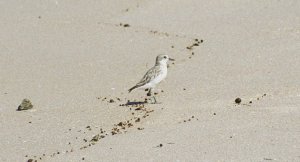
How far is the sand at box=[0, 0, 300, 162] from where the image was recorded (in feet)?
43.7

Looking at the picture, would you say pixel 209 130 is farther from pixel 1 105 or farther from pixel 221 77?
pixel 1 105

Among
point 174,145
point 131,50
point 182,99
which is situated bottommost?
point 174,145

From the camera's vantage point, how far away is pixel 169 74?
1988cm

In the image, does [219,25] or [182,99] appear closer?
[182,99]

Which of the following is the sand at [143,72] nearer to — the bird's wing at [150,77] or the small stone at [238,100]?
the small stone at [238,100]

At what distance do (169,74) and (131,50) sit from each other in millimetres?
2827

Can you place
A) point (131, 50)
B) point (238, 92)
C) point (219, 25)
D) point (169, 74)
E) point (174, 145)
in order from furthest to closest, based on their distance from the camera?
point (219, 25)
point (131, 50)
point (169, 74)
point (238, 92)
point (174, 145)

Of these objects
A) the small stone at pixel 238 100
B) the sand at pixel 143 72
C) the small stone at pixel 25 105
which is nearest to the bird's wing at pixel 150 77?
the sand at pixel 143 72

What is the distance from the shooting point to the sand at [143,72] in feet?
43.7

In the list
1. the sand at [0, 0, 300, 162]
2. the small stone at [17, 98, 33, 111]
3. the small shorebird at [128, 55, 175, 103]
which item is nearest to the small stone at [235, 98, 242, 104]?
the sand at [0, 0, 300, 162]

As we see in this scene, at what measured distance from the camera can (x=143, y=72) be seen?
815 inches

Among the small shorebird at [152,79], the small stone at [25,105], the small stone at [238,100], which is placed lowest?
the small stone at [238,100]

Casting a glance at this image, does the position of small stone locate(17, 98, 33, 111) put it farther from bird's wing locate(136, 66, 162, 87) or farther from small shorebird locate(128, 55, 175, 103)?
bird's wing locate(136, 66, 162, 87)

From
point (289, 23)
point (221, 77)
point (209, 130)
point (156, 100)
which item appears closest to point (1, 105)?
point (156, 100)
